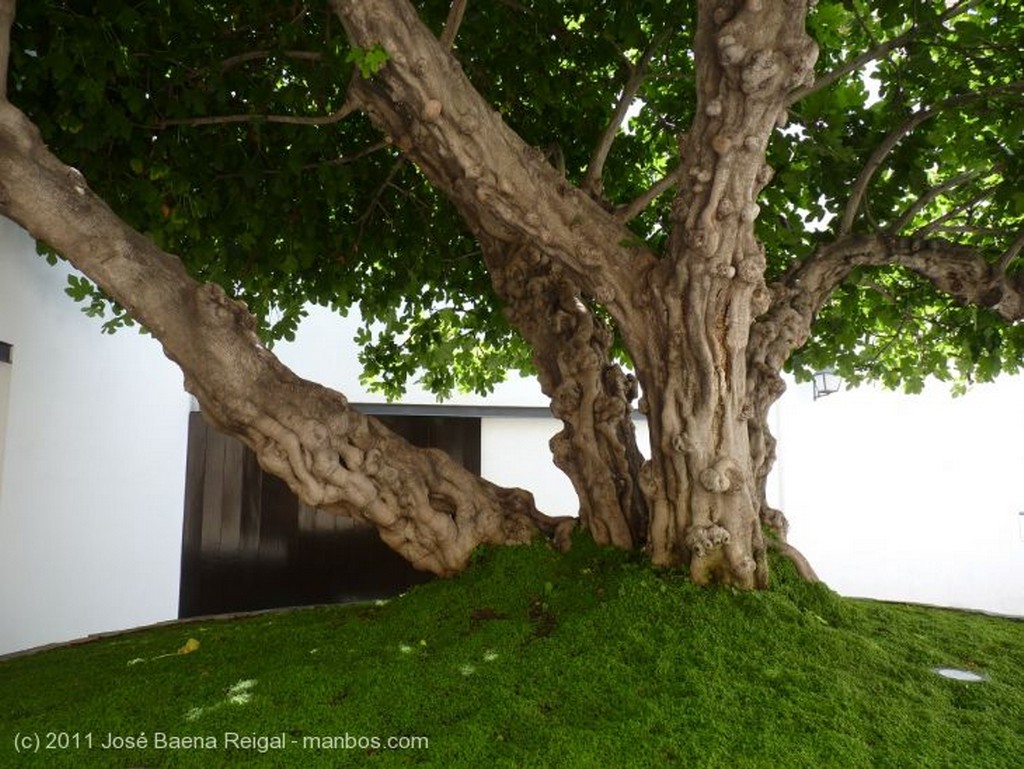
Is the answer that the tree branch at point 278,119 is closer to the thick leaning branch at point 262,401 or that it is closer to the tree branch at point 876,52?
the thick leaning branch at point 262,401

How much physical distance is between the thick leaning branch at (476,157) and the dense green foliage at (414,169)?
24.1 inches

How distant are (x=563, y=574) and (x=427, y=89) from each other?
203cm

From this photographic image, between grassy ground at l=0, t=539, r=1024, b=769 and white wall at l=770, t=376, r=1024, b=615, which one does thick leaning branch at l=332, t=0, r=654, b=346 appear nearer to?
grassy ground at l=0, t=539, r=1024, b=769

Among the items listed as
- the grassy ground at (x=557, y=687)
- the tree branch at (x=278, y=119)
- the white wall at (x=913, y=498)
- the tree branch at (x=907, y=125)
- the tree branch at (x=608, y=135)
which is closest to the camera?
the grassy ground at (x=557, y=687)

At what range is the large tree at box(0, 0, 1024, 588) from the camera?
289 centimetres

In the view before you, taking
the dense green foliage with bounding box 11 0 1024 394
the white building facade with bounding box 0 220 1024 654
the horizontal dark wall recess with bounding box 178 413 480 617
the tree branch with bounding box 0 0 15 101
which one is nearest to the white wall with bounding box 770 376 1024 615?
the white building facade with bounding box 0 220 1024 654

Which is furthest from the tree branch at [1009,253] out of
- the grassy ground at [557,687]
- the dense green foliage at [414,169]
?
the grassy ground at [557,687]

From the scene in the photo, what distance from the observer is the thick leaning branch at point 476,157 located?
2.74 metres

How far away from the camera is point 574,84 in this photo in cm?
453

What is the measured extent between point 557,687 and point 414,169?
3379 millimetres

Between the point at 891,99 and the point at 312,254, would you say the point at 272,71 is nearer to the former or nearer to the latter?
the point at 312,254

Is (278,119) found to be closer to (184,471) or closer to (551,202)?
(551,202)

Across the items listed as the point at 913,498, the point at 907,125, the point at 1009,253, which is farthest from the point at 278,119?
the point at 913,498

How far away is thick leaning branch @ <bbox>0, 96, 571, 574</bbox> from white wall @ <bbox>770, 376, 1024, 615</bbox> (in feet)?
19.3
